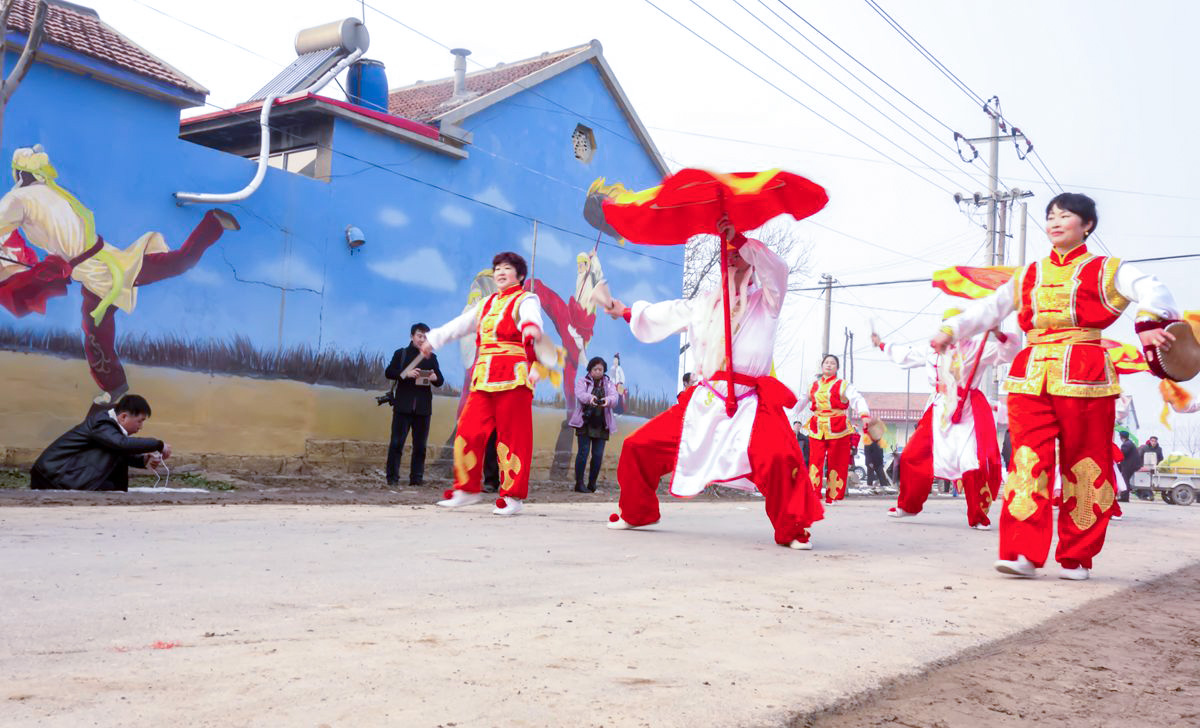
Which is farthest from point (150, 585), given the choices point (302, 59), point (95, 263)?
point (302, 59)

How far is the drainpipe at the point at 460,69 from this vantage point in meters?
17.8

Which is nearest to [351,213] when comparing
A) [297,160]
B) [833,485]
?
[297,160]

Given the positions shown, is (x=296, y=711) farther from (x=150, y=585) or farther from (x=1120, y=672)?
(x=1120, y=672)

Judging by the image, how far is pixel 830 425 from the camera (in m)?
14.5

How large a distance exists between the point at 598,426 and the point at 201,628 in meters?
11.3

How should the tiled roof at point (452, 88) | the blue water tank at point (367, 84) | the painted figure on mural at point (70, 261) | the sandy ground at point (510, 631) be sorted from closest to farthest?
the sandy ground at point (510, 631), the painted figure on mural at point (70, 261), the blue water tank at point (367, 84), the tiled roof at point (452, 88)

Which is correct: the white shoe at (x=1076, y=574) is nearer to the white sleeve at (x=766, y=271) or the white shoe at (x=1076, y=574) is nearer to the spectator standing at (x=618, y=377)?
the white sleeve at (x=766, y=271)

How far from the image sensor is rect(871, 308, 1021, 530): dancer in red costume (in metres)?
10.2

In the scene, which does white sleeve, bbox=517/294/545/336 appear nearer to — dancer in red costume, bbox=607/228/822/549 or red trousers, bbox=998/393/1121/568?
dancer in red costume, bbox=607/228/822/549

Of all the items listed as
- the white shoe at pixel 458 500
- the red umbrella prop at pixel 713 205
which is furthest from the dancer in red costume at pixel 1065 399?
the white shoe at pixel 458 500

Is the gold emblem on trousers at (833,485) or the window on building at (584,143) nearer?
the gold emblem on trousers at (833,485)

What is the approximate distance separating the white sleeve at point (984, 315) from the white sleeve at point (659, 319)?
172 centimetres

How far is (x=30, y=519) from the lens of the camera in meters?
6.05

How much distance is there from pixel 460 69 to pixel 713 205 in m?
12.0
